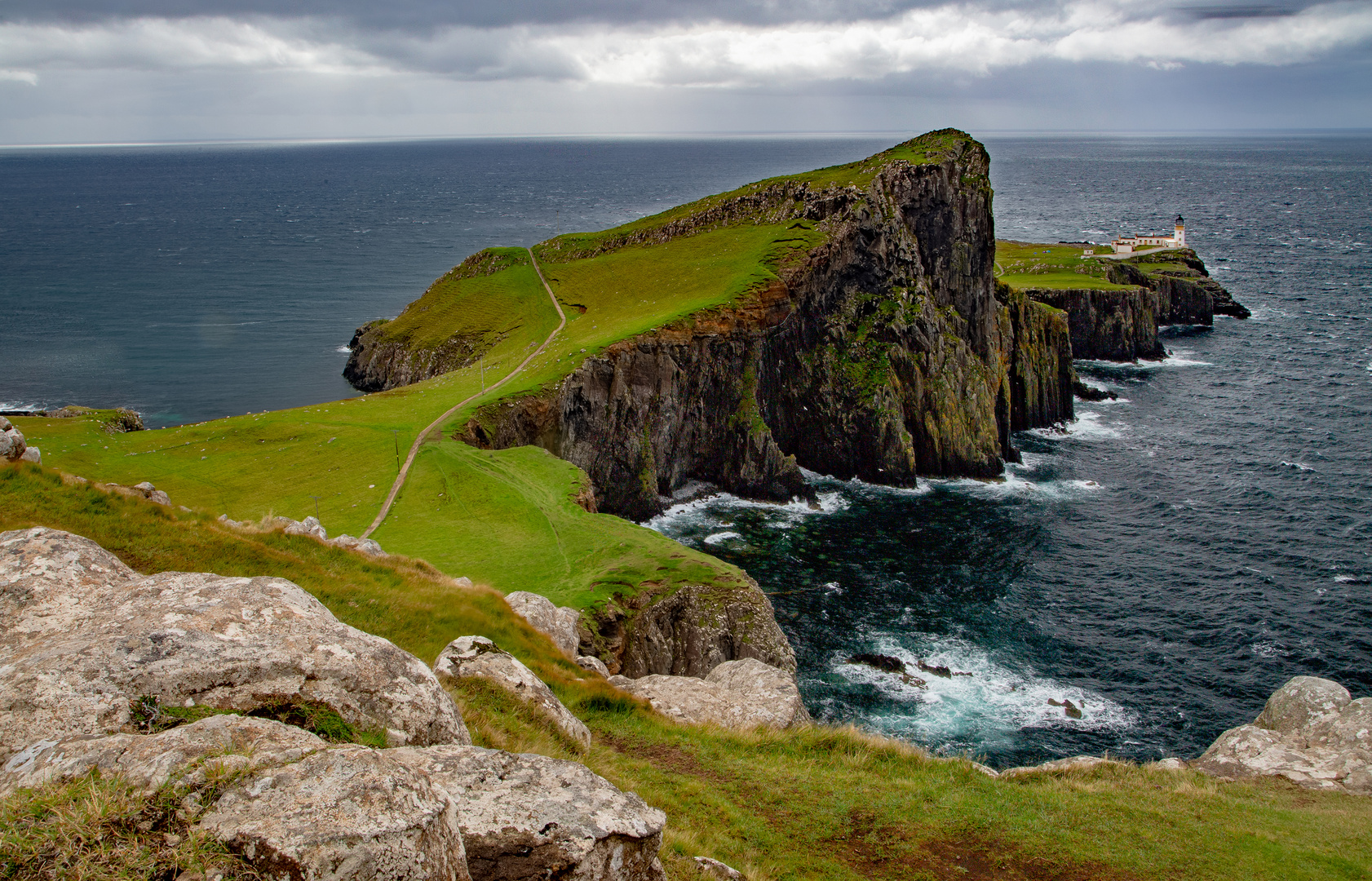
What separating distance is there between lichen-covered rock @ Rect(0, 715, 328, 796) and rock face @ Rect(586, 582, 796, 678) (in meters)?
26.8

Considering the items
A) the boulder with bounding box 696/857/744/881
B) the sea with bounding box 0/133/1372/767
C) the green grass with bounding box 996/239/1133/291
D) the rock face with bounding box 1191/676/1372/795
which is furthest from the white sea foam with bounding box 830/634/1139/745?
the green grass with bounding box 996/239/1133/291

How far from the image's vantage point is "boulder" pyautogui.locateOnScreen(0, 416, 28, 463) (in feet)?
68.8

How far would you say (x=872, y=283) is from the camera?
3233 inches

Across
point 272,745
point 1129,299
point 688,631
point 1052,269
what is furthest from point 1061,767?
point 1052,269

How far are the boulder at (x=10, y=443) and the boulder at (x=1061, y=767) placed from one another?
28.3 m

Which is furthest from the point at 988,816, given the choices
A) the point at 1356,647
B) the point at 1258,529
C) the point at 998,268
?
the point at 998,268

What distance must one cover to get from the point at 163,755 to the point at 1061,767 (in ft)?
77.4

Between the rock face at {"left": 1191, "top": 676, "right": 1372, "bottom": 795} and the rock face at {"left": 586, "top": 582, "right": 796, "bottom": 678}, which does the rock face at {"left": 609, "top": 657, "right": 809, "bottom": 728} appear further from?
the rock face at {"left": 1191, "top": 676, "right": 1372, "bottom": 795}

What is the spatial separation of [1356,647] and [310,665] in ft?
185

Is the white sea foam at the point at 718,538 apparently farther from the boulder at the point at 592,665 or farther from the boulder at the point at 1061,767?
the boulder at the point at 1061,767

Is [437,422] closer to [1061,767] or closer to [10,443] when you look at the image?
[10,443]

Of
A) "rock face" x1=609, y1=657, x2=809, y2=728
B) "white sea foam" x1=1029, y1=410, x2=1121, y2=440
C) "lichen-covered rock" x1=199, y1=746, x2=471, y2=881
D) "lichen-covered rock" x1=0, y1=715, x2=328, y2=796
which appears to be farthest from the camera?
"white sea foam" x1=1029, y1=410, x2=1121, y2=440

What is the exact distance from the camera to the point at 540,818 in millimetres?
10195

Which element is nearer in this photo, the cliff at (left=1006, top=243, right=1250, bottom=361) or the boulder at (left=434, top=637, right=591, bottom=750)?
the boulder at (left=434, top=637, right=591, bottom=750)
